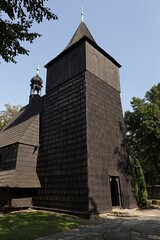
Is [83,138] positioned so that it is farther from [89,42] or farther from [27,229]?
[89,42]

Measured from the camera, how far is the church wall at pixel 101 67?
1746 centimetres

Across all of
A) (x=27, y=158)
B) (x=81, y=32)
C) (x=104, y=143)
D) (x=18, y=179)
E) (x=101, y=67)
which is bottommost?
(x=18, y=179)

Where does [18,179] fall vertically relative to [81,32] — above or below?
below

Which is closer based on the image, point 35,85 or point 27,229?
point 27,229

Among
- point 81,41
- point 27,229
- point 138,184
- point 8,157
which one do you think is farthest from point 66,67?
point 27,229

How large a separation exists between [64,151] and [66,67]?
7664 millimetres

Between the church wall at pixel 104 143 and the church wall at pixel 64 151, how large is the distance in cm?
49

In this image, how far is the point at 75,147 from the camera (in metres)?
14.7

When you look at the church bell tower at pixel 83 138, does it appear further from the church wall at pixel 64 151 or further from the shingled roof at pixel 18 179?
the shingled roof at pixel 18 179

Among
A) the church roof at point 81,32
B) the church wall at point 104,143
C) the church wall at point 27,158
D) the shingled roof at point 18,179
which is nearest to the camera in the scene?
the church wall at point 104,143

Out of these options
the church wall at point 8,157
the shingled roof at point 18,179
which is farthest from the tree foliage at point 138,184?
the church wall at point 8,157

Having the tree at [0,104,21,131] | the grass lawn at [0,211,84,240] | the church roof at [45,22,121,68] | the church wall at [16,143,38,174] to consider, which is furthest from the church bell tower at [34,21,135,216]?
the tree at [0,104,21,131]

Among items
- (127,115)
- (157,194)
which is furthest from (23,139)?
(157,194)

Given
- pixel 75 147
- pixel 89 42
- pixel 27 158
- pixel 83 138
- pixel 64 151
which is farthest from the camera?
pixel 89 42
